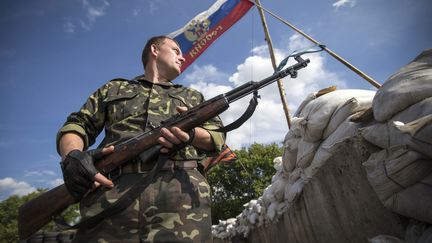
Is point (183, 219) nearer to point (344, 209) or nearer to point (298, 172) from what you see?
point (344, 209)

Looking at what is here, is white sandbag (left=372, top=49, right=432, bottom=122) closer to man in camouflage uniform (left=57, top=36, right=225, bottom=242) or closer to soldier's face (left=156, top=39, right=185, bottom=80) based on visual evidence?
man in camouflage uniform (left=57, top=36, right=225, bottom=242)

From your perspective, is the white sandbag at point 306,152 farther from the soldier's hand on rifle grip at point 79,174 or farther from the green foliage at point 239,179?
the green foliage at point 239,179

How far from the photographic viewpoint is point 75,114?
181 centimetres

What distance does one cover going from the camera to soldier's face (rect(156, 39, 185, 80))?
2166mm

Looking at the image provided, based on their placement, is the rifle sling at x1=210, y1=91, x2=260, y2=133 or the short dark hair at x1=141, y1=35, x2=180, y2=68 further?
the short dark hair at x1=141, y1=35, x2=180, y2=68

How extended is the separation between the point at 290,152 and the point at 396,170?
56.5 inches

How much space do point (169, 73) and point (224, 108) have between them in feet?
1.98

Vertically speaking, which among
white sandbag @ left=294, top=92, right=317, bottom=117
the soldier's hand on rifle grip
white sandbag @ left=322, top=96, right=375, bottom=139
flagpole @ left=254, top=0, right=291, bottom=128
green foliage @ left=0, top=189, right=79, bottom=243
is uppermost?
green foliage @ left=0, top=189, right=79, bottom=243

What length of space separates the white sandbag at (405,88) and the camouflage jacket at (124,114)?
3.28ft

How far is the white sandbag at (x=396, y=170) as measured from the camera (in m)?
1.14

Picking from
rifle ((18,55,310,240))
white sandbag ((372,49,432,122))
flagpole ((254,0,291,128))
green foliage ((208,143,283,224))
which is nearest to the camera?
white sandbag ((372,49,432,122))

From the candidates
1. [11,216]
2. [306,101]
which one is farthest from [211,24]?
[11,216]

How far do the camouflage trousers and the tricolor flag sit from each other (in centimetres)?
587

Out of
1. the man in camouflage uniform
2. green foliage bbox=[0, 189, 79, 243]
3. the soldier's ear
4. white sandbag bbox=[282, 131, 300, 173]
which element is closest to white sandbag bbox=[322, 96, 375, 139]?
white sandbag bbox=[282, 131, 300, 173]
